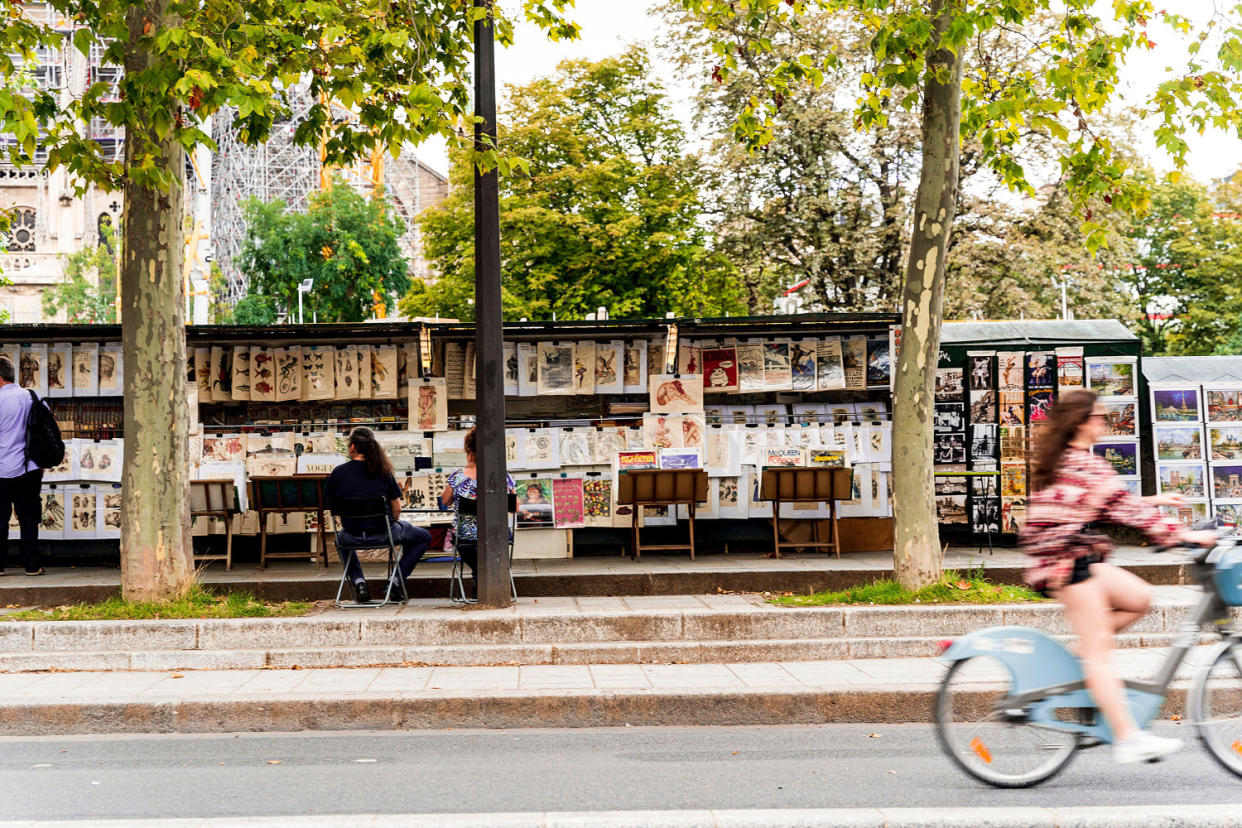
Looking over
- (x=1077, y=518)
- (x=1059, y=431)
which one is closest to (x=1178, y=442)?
(x=1059, y=431)

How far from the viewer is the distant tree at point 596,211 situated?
3509 centimetres

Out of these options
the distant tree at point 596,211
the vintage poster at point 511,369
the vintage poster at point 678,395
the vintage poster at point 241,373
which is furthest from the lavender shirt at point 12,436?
the distant tree at point 596,211

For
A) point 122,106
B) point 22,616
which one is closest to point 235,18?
point 122,106

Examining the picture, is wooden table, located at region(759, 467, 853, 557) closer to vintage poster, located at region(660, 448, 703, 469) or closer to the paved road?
vintage poster, located at region(660, 448, 703, 469)

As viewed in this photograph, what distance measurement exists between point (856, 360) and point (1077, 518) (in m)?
8.35

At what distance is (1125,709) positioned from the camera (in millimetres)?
5367

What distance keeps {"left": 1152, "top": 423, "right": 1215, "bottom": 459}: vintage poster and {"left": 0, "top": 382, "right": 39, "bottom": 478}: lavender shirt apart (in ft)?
42.7

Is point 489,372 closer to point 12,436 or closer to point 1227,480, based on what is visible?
point 12,436

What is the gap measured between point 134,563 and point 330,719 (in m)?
3.22

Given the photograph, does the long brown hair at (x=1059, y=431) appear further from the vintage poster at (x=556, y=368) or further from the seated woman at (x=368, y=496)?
the vintage poster at (x=556, y=368)

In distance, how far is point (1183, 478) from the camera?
1406cm

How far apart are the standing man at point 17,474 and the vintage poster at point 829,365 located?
8.74 meters

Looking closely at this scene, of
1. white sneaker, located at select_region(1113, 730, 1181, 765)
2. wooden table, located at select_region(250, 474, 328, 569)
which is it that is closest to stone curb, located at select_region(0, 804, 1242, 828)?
white sneaker, located at select_region(1113, 730, 1181, 765)

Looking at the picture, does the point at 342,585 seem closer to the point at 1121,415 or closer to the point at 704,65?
the point at 1121,415
